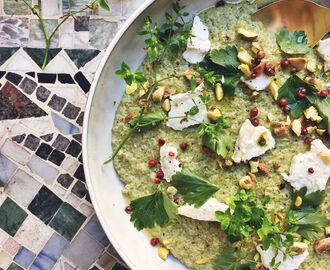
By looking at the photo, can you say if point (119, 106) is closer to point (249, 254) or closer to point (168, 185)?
point (168, 185)

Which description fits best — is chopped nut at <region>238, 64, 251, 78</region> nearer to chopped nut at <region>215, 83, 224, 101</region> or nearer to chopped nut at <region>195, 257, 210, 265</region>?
chopped nut at <region>215, 83, 224, 101</region>

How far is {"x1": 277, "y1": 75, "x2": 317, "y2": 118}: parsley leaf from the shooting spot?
2098 mm

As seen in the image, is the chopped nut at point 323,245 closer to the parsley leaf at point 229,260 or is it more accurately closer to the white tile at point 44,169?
the parsley leaf at point 229,260

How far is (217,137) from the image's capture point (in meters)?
2.07

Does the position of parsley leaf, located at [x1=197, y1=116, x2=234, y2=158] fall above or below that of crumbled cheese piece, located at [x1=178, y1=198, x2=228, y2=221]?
above

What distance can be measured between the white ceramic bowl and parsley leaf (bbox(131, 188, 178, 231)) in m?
0.09

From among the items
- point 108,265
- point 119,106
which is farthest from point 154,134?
point 108,265

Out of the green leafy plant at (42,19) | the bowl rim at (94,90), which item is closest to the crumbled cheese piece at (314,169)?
the bowl rim at (94,90)

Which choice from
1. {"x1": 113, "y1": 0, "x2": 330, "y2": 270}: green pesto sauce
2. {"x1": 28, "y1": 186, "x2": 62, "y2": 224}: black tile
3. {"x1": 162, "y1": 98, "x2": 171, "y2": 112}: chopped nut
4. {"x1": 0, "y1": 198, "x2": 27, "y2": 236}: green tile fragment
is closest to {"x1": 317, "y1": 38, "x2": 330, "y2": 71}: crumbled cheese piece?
{"x1": 113, "y1": 0, "x2": 330, "y2": 270}: green pesto sauce

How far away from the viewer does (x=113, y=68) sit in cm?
215

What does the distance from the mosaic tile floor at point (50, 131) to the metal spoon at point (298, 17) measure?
444 millimetres

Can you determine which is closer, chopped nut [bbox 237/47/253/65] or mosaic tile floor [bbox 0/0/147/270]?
chopped nut [bbox 237/47/253/65]

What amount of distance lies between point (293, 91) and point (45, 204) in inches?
34.7

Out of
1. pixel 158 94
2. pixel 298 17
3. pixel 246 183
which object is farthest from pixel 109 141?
pixel 298 17
